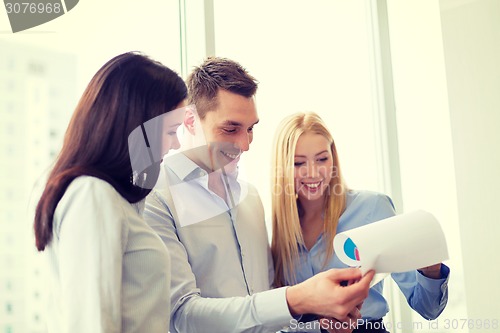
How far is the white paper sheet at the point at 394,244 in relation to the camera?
3.74ft

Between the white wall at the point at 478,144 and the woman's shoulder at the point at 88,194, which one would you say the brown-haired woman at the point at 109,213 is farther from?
the white wall at the point at 478,144

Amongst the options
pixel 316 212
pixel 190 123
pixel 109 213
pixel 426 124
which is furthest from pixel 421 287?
pixel 426 124

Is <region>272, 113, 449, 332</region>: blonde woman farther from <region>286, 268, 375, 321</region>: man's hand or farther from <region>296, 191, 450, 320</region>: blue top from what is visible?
<region>286, 268, 375, 321</region>: man's hand

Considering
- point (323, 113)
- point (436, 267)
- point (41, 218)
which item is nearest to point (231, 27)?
point (323, 113)

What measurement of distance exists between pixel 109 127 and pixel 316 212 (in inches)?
33.8

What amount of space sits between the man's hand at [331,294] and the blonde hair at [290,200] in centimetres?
35

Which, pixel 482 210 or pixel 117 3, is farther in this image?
pixel 482 210

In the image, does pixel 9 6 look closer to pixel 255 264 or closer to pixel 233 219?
pixel 233 219

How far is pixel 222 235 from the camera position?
143 centimetres

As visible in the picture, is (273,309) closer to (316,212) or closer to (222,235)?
(222,235)

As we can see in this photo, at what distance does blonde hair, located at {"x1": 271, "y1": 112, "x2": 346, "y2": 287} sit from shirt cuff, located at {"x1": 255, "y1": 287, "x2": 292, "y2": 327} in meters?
0.34

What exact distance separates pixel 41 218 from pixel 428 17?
223 centimetres

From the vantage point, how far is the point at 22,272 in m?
1.32

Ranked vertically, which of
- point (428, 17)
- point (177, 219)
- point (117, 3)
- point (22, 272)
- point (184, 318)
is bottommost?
point (184, 318)
